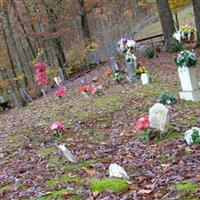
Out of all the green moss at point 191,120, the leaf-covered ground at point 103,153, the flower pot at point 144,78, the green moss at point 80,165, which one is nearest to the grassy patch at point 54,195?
the leaf-covered ground at point 103,153

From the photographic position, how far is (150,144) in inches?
364

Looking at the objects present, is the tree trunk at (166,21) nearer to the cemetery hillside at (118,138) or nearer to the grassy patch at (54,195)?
the cemetery hillside at (118,138)

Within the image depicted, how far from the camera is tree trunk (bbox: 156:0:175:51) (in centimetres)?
2498

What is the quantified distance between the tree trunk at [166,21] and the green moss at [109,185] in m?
18.4

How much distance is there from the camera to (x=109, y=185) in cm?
699

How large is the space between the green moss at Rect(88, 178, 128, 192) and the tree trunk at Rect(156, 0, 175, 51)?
1837 cm

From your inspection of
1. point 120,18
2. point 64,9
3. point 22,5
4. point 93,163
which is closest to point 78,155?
point 93,163

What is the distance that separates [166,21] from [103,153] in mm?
17108

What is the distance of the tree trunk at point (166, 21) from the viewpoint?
2498 cm

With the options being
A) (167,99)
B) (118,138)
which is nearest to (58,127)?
(118,138)

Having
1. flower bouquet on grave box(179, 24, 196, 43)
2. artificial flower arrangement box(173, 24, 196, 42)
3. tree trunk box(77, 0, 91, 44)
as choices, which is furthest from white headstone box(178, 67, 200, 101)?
tree trunk box(77, 0, 91, 44)

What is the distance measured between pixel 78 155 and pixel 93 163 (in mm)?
892

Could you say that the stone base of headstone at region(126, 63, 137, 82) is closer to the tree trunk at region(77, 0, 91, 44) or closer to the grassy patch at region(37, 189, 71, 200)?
the grassy patch at region(37, 189, 71, 200)

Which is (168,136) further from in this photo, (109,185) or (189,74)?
(189,74)
